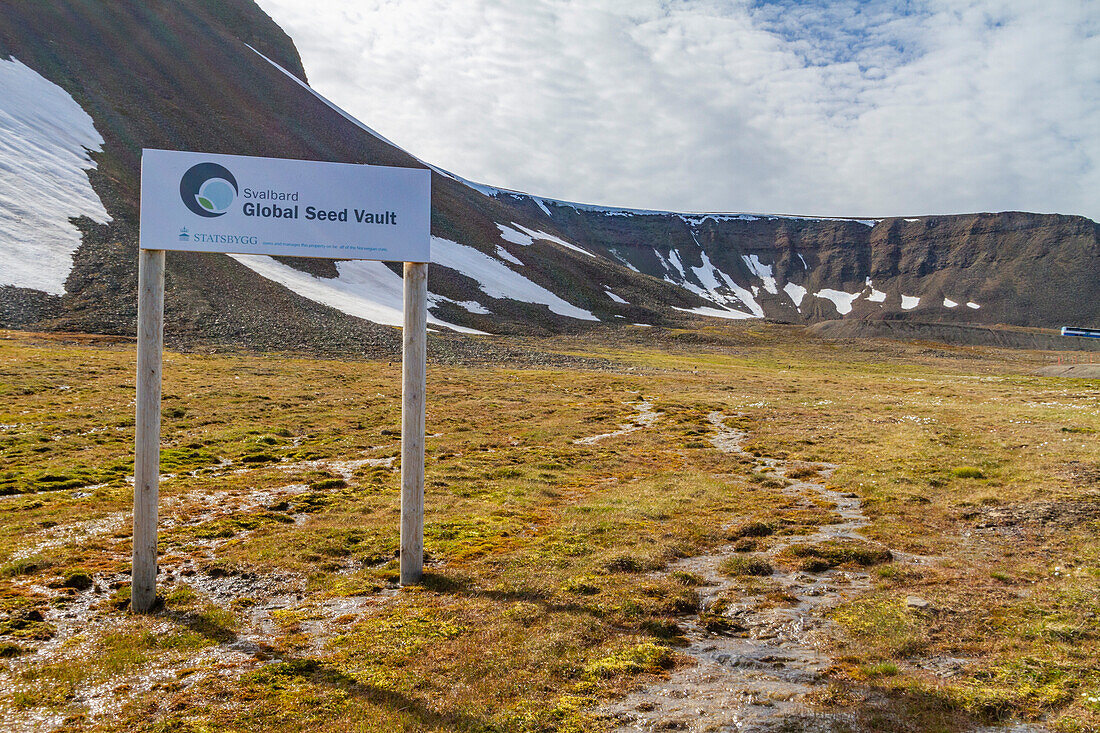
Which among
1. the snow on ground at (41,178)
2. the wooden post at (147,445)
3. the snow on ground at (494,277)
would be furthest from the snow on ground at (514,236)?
the wooden post at (147,445)

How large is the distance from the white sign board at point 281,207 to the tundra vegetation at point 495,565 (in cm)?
679

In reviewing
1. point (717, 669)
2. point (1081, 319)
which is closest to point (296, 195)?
point (717, 669)

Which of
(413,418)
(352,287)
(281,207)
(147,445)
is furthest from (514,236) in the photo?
(147,445)

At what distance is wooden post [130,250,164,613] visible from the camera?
10.9 meters

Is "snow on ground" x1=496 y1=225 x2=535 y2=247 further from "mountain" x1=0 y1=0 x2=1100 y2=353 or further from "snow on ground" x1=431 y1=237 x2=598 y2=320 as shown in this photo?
"snow on ground" x1=431 y1=237 x2=598 y2=320

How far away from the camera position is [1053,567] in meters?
13.1

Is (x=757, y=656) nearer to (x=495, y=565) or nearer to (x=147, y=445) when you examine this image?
(x=495, y=565)

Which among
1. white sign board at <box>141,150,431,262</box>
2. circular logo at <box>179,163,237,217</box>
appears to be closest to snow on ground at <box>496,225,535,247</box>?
white sign board at <box>141,150,431,262</box>

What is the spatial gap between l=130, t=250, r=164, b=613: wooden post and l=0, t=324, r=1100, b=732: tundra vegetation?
653 millimetres

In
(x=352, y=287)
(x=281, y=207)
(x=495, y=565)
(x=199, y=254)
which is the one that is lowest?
(x=495, y=565)

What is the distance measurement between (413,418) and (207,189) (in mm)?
5816

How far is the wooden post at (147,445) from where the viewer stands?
10938 millimetres

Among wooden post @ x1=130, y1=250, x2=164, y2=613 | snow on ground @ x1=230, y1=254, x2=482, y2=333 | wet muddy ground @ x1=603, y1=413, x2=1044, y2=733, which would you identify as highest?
snow on ground @ x1=230, y1=254, x2=482, y2=333

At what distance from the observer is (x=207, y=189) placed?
1148 cm
